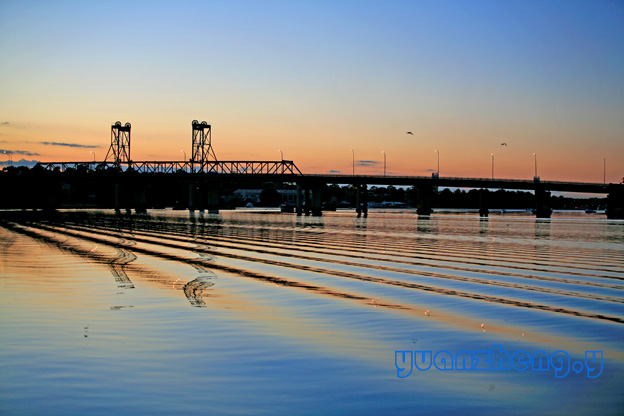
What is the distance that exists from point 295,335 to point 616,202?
201281 mm

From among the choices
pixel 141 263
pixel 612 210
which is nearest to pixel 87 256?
pixel 141 263

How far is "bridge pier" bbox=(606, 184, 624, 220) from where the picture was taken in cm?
18475

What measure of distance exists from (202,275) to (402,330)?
1368cm

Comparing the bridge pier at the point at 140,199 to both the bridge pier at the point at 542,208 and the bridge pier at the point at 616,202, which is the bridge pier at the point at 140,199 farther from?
the bridge pier at the point at 616,202

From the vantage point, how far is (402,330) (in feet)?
52.2

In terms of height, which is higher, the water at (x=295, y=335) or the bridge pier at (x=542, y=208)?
the bridge pier at (x=542, y=208)

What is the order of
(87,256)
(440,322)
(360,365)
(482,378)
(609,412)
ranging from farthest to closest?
(87,256) < (440,322) < (360,365) < (482,378) < (609,412)

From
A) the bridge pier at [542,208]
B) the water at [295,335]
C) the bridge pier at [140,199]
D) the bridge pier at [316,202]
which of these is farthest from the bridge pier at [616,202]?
the water at [295,335]

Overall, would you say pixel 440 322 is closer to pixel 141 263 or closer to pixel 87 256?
pixel 141 263

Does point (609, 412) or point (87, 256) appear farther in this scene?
point (87, 256)

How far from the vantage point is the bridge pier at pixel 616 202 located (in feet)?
606

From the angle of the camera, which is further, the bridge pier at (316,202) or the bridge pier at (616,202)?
the bridge pier at (616,202)

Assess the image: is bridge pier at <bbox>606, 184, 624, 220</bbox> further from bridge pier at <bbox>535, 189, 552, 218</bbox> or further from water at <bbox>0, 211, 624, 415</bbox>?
water at <bbox>0, 211, 624, 415</bbox>

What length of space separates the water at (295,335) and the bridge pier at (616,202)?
566 ft
